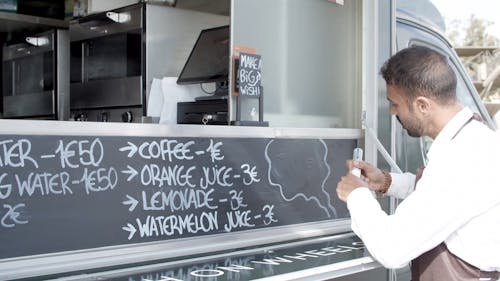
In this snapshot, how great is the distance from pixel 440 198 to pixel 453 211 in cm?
5

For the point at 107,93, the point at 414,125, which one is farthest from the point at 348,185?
the point at 107,93

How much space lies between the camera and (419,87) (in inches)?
79.6

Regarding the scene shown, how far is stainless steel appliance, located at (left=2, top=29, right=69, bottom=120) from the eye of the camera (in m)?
4.70

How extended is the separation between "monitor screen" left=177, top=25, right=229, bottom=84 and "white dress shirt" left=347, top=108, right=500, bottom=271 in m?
1.58

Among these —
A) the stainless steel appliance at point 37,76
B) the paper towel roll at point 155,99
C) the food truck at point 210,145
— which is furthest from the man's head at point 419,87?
the stainless steel appliance at point 37,76

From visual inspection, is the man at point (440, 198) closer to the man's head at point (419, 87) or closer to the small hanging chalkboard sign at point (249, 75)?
the man's head at point (419, 87)

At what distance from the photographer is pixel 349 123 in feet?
11.8

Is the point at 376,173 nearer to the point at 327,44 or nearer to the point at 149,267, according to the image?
the point at 149,267

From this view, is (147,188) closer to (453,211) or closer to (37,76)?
(453,211)

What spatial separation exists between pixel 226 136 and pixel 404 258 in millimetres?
1153

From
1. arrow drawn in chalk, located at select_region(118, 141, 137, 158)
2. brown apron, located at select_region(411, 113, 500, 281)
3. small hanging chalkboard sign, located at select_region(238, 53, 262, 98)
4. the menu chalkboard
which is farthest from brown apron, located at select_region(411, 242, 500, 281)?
small hanging chalkboard sign, located at select_region(238, 53, 262, 98)

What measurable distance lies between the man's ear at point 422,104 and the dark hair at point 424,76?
0.01m

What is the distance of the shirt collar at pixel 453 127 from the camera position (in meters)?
1.95

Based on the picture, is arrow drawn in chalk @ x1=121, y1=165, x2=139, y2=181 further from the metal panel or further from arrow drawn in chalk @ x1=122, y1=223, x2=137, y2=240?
the metal panel
